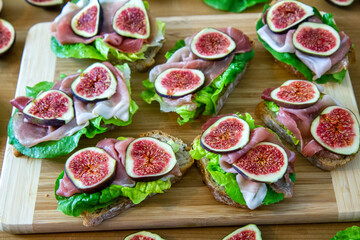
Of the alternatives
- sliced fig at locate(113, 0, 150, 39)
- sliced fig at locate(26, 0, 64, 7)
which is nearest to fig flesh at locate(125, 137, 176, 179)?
sliced fig at locate(113, 0, 150, 39)

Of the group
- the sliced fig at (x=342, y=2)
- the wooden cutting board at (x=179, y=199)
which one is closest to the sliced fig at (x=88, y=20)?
the wooden cutting board at (x=179, y=199)

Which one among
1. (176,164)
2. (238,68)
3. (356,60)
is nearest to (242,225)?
(176,164)

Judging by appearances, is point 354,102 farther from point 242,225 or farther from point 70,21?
point 70,21

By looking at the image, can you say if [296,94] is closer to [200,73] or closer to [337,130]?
[337,130]

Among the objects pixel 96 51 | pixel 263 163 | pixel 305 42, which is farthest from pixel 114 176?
pixel 305 42

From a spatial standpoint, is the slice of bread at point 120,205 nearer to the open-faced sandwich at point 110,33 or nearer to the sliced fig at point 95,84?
the sliced fig at point 95,84

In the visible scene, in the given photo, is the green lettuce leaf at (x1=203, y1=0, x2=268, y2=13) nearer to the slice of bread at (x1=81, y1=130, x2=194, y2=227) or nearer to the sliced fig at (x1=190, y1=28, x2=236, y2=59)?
the sliced fig at (x1=190, y1=28, x2=236, y2=59)
